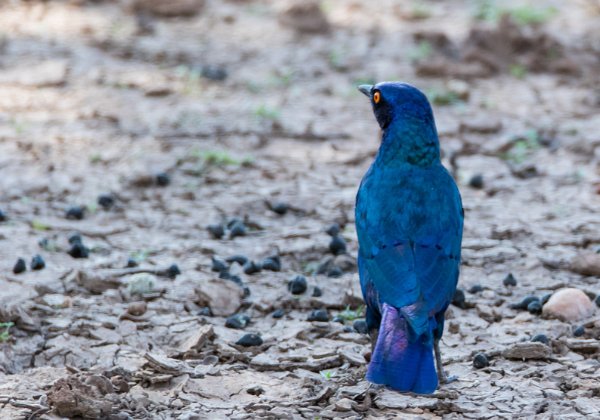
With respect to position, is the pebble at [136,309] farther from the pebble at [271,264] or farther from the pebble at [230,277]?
the pebble at [271,264]

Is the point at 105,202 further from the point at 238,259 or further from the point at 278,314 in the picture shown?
the point at 278,314

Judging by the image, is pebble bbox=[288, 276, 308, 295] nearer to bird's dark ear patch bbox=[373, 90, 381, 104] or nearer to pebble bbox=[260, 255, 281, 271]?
pebble bbox=[260, 255, 281, 271]

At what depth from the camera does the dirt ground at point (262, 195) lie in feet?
14.2

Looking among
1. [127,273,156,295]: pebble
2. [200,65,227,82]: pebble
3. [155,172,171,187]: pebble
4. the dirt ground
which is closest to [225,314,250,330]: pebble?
the dirt ground

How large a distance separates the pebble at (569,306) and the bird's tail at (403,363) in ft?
4.04

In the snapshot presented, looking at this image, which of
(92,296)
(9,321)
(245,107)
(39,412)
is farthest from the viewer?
(245,107)

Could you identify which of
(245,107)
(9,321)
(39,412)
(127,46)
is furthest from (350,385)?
(127,46)

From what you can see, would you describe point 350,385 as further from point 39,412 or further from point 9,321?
point 9,321

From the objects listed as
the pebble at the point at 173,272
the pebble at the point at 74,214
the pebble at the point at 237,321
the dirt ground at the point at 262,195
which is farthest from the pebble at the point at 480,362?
the pebble at the point at 74,214

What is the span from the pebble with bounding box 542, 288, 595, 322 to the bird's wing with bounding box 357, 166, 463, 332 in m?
0.82

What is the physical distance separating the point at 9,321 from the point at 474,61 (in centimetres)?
473

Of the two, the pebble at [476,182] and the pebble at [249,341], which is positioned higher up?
the pebble at [476,182]

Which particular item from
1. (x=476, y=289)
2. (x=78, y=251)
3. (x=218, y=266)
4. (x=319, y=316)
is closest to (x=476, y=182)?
(x=476, y=289)

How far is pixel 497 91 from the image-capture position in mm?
8125
